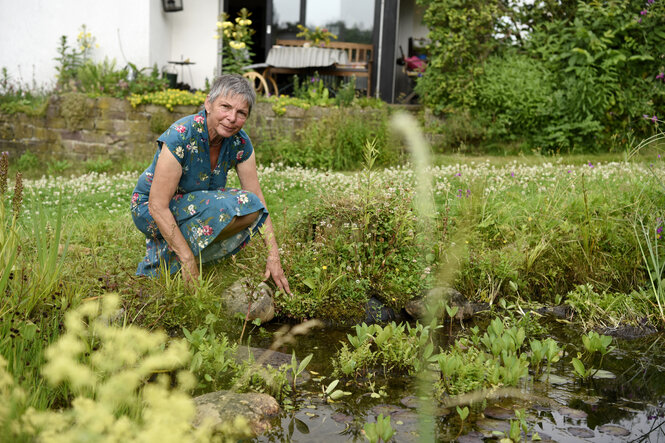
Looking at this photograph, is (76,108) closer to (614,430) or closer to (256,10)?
(256,10)

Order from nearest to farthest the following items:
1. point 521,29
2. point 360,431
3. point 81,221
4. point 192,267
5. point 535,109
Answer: point 360,431
point 192,267
point 81,221
point 535,109
point 521,29

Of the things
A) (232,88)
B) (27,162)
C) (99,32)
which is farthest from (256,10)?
(232,88)

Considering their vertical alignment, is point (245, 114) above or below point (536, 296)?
above

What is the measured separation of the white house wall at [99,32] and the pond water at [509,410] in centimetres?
932

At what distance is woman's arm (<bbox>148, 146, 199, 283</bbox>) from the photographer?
11.1 ft

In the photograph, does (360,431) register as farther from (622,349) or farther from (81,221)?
(81,221)

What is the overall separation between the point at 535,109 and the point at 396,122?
30.6 ft

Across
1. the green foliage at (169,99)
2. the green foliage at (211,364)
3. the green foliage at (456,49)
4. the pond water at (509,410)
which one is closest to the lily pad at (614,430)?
the pond water at (509,410)

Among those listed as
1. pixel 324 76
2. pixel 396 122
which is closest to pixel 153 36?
pixel 324 76

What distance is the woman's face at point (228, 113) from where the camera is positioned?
3.39m

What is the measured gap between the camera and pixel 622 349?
3.52 m

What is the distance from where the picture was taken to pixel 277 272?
11.8ft

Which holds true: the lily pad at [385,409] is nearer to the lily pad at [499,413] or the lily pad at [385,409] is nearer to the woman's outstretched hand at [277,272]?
the lily pad at [499,413]

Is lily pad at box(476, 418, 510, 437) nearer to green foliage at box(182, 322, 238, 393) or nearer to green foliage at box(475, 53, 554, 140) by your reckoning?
green foliage at box(182, 322, 238, 393)
